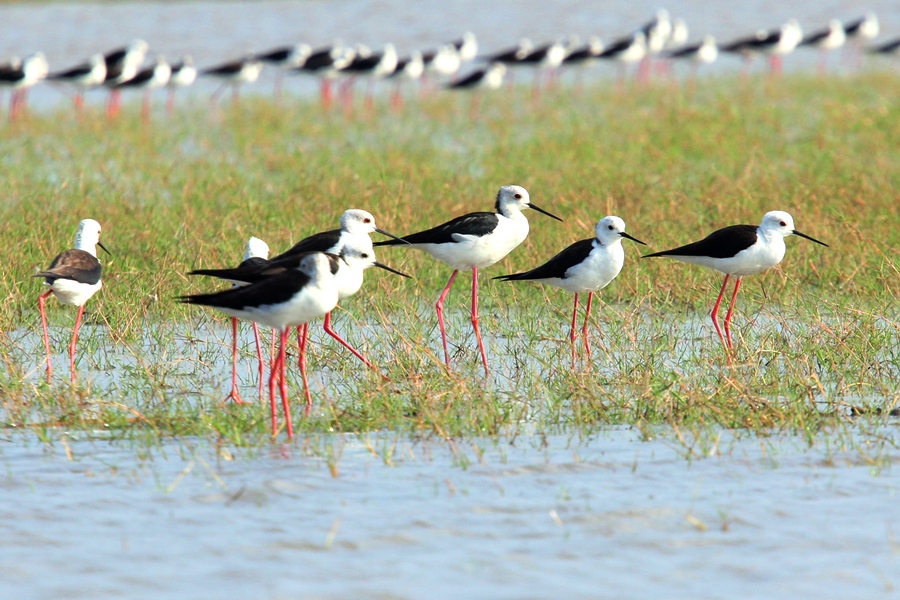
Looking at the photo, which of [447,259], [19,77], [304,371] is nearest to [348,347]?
[304,371]

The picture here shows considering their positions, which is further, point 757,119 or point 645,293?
point 757,119

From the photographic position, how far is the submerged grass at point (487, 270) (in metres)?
5.86

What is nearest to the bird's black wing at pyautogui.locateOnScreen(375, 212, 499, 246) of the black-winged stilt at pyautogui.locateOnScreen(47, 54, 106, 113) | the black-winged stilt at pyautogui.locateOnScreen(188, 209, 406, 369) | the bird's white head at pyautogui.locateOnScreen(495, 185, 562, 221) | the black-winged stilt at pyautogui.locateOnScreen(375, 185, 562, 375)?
the black-winged stilt at pyautogui.locateOnScreen(375, 185, 562, 375)

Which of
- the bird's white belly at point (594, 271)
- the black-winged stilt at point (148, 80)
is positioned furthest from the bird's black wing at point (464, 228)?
the black-winged stilt at point (148, 80)

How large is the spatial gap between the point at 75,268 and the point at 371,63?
46.8 ft

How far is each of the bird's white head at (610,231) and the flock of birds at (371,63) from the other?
37.0ft

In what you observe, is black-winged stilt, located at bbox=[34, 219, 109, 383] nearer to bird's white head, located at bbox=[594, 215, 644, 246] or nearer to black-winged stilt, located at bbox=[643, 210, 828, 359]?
bird's white head, located at bbox=[594, 215, 644, 246]

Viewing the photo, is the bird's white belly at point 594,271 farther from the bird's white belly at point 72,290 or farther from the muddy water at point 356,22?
the muddy water at point 356,22

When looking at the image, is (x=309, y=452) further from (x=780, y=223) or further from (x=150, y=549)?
(x=780, y=223)

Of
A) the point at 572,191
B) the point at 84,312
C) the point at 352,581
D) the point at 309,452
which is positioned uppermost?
the point at 572,191

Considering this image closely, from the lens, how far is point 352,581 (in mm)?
4066

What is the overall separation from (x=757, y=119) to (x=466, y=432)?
1119cm

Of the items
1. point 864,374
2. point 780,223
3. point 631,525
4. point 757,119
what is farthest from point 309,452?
point 757,119

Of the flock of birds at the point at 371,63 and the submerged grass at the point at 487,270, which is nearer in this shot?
the submerged grass at the point at 487,270
